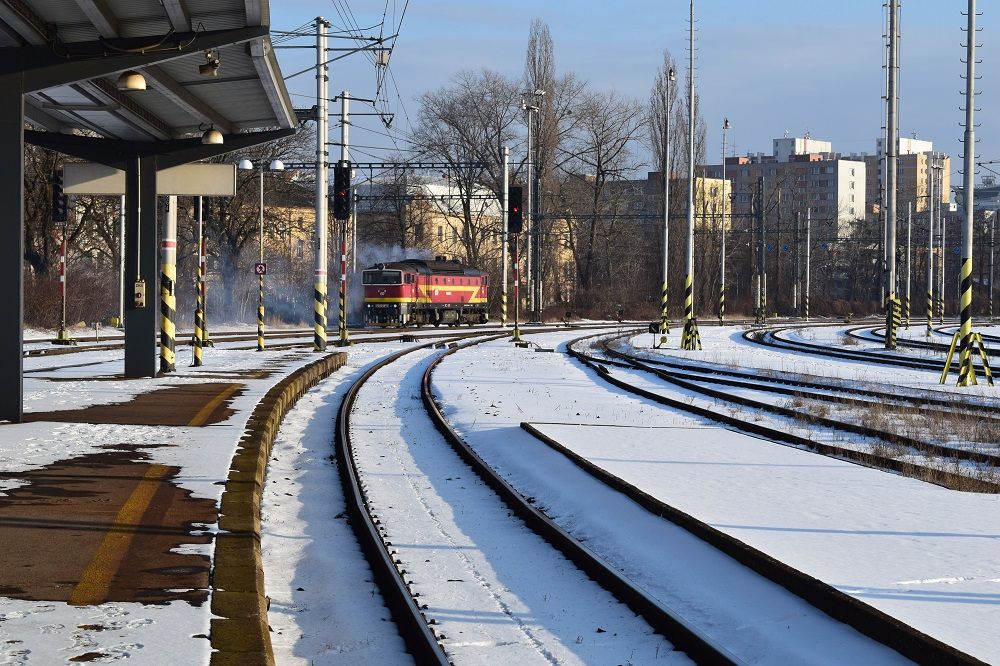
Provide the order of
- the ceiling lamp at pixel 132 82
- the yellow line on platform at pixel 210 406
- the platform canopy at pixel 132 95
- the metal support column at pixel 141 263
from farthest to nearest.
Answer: the metal support column at pixel 141 263 → the yellow line on platform at pixel 210 406 → the ceiling lamp at pixel 132 82 → the platform canopy at pixel 132 95

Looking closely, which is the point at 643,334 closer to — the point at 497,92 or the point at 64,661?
the point at 497,92

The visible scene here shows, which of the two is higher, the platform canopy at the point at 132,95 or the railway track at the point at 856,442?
the platform canopy at the point at 132,95

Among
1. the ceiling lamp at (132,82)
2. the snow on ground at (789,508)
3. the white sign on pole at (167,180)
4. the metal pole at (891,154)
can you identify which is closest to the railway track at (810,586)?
the snow on ground at (789,508)

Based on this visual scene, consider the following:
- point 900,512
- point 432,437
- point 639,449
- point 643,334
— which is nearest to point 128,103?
point 432,437

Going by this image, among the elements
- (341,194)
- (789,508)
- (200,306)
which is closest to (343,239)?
(341,194)

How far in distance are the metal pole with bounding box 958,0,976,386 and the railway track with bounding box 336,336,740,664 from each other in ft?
47.5

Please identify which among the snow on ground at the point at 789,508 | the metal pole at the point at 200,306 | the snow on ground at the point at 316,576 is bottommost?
the snow on ground at the point at 316,576

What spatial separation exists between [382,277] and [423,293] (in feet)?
8.81

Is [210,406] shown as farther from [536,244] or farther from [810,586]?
[536,244]

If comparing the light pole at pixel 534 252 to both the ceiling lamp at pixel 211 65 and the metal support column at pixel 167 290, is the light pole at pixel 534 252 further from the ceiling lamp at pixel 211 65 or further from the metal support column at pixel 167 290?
the ceiling lamp at pixel 211 65

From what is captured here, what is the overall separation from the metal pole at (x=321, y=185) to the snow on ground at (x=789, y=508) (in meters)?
14.6

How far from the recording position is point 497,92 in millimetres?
73812

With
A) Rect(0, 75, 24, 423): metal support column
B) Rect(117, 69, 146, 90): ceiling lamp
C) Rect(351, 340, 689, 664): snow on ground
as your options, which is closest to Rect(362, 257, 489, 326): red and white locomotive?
Rect(117, 69, 146, 90): ceiling lamp

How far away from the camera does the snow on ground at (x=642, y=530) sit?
21.6ft
